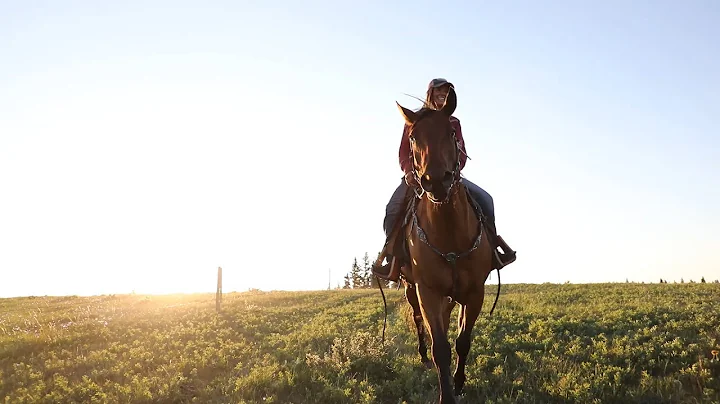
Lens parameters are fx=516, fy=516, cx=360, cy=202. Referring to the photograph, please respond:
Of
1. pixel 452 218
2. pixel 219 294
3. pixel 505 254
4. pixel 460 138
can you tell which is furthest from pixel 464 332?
pixel 219 294

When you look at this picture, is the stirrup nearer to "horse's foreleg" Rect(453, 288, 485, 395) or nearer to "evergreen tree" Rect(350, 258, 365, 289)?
"horse's foreleg" Rect(453, 288, 485, 395)

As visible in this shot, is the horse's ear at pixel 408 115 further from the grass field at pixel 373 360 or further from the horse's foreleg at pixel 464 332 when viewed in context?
the grass field at pixel 373 360

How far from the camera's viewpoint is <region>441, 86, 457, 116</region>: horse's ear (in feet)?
21.0

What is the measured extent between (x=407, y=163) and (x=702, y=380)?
659cm

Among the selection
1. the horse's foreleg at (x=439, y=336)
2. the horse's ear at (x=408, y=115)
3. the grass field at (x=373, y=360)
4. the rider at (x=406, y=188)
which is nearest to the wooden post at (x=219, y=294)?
the grass field at (x=373, y=360)

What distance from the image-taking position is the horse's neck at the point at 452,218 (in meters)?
7.09

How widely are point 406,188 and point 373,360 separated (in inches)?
165

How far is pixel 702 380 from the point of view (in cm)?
912

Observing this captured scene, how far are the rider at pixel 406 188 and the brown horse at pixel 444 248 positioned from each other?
350 millimetres

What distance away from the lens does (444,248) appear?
7281 mm

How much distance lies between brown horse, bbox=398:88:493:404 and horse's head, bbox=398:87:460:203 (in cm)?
1

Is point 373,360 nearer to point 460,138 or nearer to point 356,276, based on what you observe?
point 460,138

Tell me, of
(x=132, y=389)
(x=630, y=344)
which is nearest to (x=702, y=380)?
(x=630, y=344)

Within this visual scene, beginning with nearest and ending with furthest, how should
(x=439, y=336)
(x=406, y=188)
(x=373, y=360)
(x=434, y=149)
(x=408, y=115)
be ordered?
(x=434, y=149), (x=408, y=115), (x=439, y=336), (x=406, y=188), (x=373, y=360)
